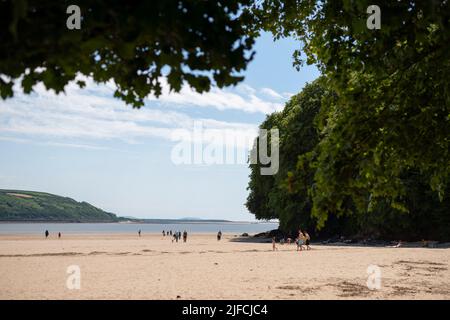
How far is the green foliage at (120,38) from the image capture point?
3.93 metres

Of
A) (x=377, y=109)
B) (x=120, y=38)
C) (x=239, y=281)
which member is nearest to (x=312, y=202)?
(x=239, y=281)

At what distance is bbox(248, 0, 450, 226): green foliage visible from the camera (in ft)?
27.3

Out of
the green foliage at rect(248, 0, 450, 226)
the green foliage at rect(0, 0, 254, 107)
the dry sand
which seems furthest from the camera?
the dry sand

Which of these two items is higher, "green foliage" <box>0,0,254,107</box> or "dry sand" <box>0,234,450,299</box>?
"green foliage" <box>0,0,254,107</box>

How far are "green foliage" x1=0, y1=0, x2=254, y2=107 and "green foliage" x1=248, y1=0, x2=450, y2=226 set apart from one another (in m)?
4.21

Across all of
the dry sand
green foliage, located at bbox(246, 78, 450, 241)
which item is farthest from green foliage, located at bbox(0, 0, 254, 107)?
green foliage, located at bbox(246, 78, 450, 241)

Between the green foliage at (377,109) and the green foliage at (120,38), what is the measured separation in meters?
4.21

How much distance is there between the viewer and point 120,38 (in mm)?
4316

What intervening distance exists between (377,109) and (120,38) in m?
7.56

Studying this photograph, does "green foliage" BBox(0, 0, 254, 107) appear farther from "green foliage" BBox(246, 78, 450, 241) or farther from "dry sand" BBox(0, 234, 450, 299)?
"green foliage" BBox(246, 78, 450, 241)

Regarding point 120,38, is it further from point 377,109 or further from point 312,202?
point 312,202
